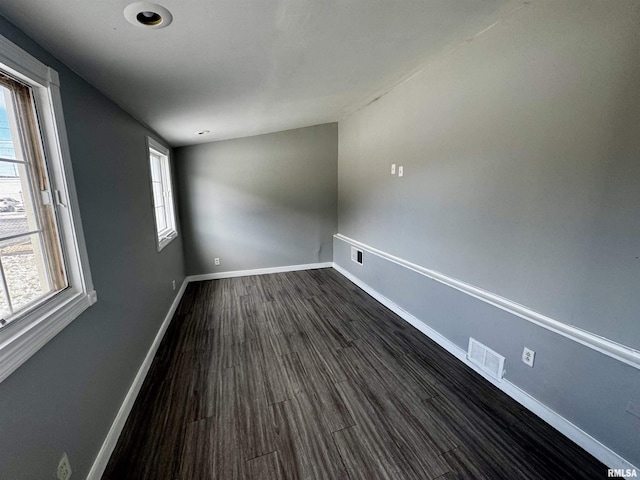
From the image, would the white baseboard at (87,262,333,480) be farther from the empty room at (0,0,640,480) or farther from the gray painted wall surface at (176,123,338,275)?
the gray painted wall surface at (176,123,338,275)

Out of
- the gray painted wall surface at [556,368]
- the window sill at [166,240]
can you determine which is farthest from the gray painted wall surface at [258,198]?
the gray painted wall surface at [556,368]

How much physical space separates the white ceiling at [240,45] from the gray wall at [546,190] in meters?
0.38

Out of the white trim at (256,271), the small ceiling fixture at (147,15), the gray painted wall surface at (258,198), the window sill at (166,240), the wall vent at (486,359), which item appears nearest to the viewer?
the small ceiling fixture at (147,15)

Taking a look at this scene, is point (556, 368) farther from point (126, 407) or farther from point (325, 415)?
point (126, 407)

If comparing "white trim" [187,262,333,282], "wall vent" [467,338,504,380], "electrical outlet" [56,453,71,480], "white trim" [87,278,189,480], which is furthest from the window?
"wall vent" [467,338,504,380]

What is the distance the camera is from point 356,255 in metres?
4.00

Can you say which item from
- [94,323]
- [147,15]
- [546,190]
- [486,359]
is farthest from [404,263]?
[147,15]

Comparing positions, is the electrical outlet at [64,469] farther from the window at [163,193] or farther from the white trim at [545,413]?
the white trim at [545,413]

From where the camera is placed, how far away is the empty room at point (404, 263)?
1126mm

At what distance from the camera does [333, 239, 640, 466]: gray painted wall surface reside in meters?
1.31

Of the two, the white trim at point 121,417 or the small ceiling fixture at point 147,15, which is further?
the white trim at point 121,417

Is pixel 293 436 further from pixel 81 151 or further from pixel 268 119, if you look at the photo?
pixel 268 119

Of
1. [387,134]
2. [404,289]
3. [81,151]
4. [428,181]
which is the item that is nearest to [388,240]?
[404,289]

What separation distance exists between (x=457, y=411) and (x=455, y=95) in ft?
7.57
